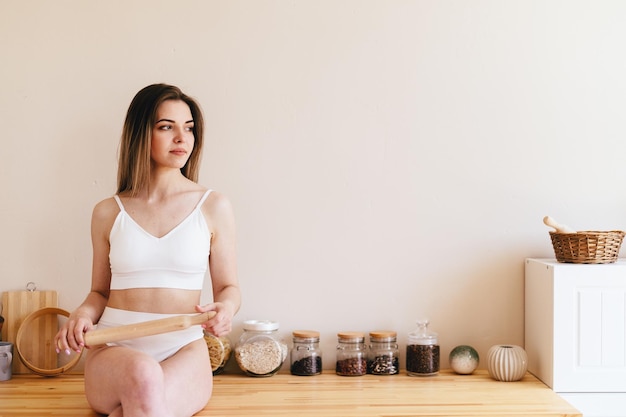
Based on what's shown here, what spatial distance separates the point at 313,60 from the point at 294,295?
2.58ft

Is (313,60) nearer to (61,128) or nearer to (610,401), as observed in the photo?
(61,128)

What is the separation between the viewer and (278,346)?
8.04ft

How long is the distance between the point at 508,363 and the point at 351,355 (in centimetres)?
49

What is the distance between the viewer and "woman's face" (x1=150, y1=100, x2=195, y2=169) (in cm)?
219

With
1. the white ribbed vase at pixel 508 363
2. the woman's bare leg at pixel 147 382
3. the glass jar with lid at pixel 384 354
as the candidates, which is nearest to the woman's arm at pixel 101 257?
the woman's bare leg at pixel 147 382

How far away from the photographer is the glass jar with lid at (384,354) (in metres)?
2.50

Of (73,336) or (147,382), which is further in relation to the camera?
(73,336)

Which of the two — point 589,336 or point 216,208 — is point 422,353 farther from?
point 216,208

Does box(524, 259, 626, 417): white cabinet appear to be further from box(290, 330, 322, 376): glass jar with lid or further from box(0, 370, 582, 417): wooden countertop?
box(290, 330, 322, 376): glass jar with lid

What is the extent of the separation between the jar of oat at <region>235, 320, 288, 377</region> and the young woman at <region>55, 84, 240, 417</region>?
30 cm

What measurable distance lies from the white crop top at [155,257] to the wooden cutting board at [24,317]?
1.62ft

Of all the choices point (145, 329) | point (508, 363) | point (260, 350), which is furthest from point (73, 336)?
point (508, 363)

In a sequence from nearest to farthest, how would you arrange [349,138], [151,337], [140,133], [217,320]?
[217,320]
[151,337]
[140,133]
[349,138]

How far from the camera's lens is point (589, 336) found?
7.67 ft
